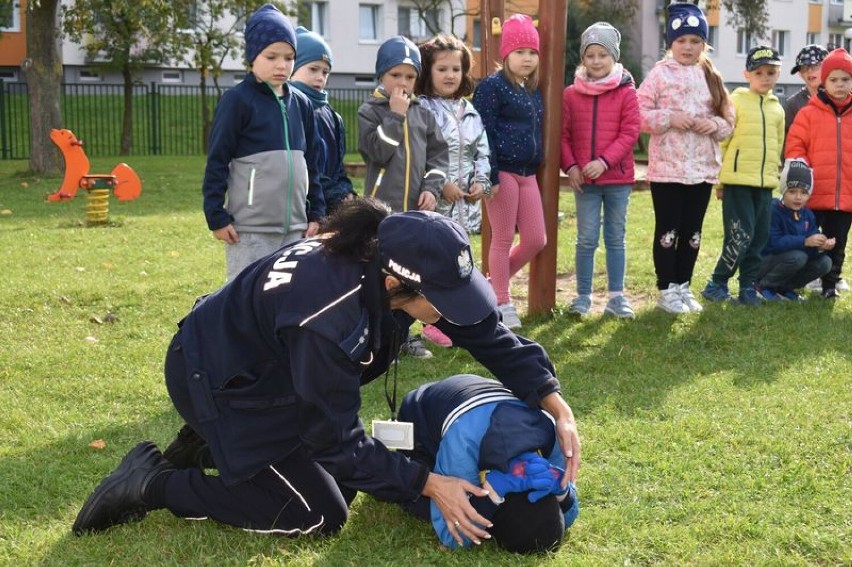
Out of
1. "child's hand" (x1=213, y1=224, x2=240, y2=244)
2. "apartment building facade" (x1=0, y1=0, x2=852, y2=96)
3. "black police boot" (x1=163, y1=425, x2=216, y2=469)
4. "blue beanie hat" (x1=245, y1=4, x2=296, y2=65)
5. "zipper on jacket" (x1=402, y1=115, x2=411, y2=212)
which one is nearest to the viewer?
"black police boot" (x1=163, y1=425, x2=216, y2=469)

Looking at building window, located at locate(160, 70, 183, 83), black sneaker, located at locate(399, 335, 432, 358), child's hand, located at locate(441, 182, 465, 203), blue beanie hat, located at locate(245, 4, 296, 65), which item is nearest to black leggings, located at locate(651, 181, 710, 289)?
child's hand, located at locate(441, 182, 465, 203)

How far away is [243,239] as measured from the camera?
200 inches

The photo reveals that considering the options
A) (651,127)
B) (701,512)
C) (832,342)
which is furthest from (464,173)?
(701,512)

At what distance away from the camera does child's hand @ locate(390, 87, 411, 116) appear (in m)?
5.61

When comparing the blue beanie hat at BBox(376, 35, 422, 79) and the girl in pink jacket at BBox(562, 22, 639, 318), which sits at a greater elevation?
the blue beanie hat at BBox(376, 35, 422, 79)

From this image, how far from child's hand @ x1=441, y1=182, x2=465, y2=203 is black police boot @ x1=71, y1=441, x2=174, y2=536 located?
9.19ft

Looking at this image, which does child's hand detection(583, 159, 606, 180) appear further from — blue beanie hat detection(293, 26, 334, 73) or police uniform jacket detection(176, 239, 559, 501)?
police uniform jacket detection(176, 239, 559, 501)

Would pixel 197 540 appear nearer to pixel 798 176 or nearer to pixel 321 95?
pixel 321 95

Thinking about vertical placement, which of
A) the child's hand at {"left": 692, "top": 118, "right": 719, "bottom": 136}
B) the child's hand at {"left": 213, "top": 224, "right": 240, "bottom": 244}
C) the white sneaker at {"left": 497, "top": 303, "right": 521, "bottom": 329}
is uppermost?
the child's hand at {"left": 692, "top": 118, "right": 719, "bottom": 136}

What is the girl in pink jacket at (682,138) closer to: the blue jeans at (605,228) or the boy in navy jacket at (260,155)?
the blue jeans at (605,228)

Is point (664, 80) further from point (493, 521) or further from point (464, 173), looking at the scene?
point (493, 521)

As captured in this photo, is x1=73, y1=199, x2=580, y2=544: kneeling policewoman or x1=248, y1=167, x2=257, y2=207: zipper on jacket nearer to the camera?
x1=73, y1=199, x2=580, y2=544: kneeling policewoman

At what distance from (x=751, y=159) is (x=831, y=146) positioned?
73 cm

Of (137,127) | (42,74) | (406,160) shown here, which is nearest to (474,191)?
(406,160)
